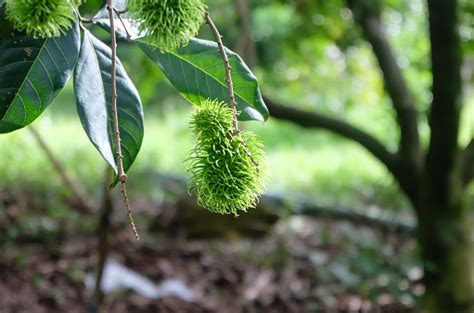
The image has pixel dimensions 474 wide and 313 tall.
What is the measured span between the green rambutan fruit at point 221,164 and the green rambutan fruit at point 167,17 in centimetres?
10

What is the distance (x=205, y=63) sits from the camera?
2.99ft

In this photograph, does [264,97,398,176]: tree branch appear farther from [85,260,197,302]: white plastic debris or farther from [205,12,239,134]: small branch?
[205,12,239,134]: small branch

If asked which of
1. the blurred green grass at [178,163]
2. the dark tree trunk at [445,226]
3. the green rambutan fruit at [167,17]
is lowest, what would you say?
the blurred green grass at [178,163]

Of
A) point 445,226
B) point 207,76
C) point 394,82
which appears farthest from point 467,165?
point 207,76

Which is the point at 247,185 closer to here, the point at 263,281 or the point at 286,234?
the point at 263,281

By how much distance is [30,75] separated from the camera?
2.77 ft

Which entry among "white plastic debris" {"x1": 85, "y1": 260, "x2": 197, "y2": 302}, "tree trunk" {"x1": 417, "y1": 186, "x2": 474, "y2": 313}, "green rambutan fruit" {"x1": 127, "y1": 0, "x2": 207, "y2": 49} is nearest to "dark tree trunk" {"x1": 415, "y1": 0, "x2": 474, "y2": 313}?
"tree trunk" {"x1": 417, "y1": 186, "x2": 474, "y2": 313}

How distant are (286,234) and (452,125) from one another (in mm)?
1371

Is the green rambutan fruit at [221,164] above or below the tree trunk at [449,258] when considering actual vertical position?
above

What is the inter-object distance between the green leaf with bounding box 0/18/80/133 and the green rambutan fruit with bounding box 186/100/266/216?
181mm

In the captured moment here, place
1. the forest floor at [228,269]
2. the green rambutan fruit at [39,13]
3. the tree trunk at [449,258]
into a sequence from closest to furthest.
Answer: the green rambutan fruit at [39,13] → the tree trunk at [449,258] → the forest floor at [228,269]

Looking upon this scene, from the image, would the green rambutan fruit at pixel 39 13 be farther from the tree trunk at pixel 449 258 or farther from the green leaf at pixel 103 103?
the tree trunk at pixel 449 258

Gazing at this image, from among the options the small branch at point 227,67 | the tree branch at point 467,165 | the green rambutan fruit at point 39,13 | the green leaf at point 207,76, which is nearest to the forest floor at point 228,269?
the tree branch at point 467,165

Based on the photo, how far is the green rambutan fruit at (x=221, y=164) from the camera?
78 cm
